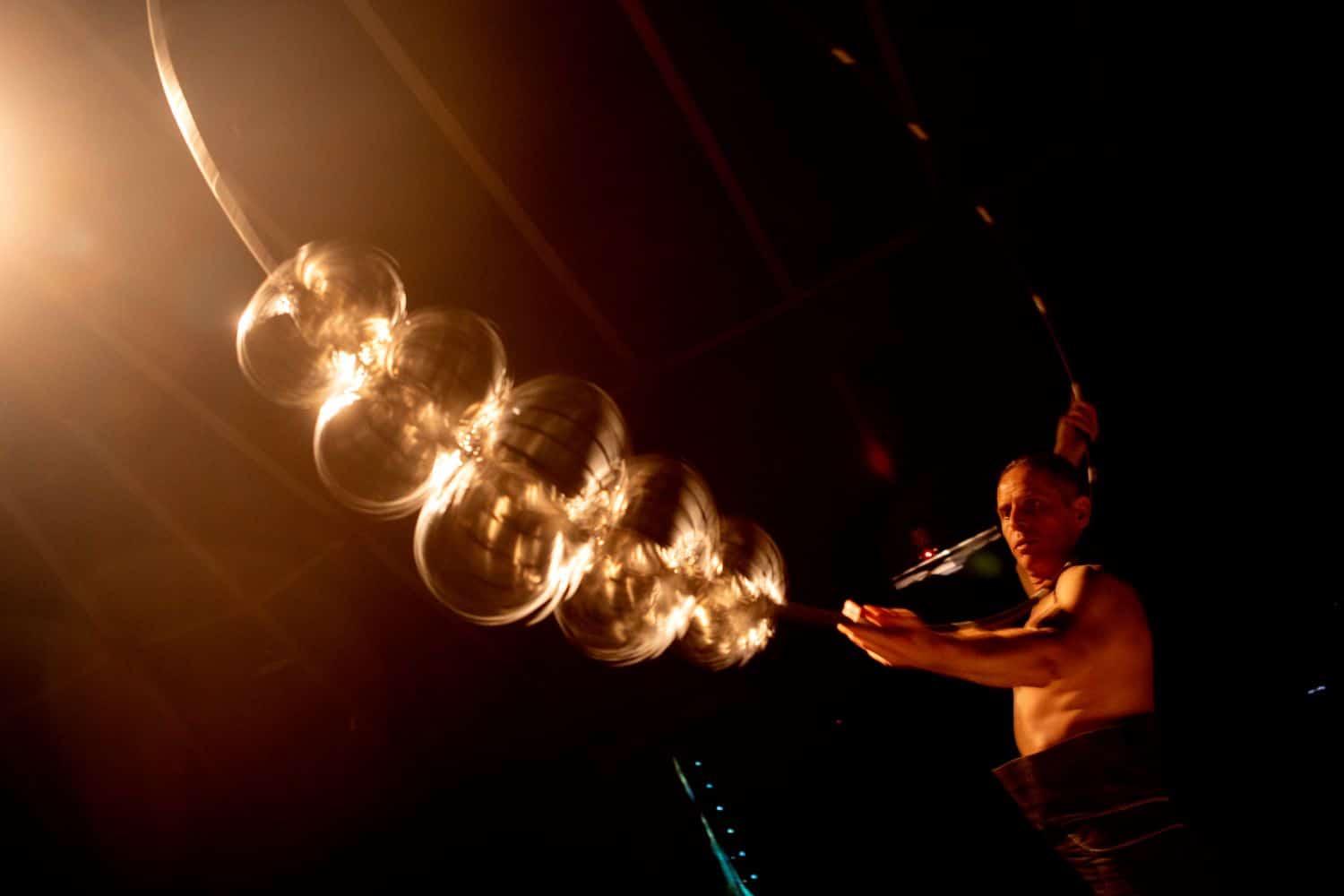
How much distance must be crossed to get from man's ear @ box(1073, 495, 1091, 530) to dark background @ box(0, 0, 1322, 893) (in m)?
0.40

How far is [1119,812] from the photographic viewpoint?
58.9 inches

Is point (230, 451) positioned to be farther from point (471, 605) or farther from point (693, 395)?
point (471, 605)

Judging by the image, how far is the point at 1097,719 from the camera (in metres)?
1.53

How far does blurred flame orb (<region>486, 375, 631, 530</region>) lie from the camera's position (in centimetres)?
128

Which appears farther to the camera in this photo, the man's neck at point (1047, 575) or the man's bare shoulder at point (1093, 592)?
the man's neck at point (1047, 575)

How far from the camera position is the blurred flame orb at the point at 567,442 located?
1.28m

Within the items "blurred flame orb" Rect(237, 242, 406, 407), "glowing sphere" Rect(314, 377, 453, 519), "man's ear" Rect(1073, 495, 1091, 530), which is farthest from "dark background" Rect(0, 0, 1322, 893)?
"glowing sphere" Rect(314, 377, 453, 519)

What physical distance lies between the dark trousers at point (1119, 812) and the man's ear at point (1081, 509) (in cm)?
47

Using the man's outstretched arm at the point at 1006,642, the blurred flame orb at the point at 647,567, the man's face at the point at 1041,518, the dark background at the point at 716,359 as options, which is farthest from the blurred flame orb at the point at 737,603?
the dark background at the point at 716,359

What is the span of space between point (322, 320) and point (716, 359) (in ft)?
5.02

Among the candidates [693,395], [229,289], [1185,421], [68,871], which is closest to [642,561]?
[693,395]

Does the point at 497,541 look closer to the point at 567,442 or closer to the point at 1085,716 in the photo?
the point at 567,442

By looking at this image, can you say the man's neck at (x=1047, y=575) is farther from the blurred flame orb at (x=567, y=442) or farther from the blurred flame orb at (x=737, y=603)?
the blurred flame orb at (x=567, y=442)

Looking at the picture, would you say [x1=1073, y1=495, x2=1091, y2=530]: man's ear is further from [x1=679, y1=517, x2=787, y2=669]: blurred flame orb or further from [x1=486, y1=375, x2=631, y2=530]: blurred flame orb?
[x1=486, y1=375, x2=631, y2=530]: blurred flame orb
